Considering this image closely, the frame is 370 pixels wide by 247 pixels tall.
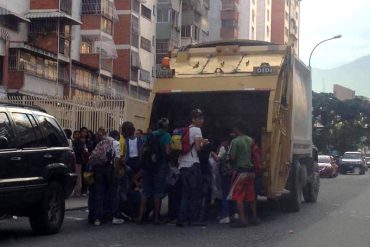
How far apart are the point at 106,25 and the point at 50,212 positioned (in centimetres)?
3477

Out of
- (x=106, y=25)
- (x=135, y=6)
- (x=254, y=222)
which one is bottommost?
(x=254, y=222)

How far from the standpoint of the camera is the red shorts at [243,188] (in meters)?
12.5

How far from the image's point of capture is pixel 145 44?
174 ft

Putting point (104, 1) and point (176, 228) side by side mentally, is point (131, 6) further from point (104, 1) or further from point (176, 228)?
point (176, 228)

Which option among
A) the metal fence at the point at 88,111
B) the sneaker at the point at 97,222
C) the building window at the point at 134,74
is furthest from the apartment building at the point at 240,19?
the sneaker at the point at 97,222

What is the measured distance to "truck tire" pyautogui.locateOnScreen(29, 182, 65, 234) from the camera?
10.8 metres

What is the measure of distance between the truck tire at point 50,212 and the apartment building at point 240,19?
6098 centimetres

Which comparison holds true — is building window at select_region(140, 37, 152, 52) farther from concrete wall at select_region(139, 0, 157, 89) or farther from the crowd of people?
the crowd of people

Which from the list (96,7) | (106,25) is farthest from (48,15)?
(106,25)

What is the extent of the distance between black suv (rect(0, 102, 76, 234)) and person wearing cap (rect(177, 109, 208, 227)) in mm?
1934

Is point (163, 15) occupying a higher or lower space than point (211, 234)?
higher

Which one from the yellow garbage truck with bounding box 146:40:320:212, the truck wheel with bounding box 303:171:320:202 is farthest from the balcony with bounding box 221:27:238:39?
the yellow garbage truck with bounding box 146:40:320:212

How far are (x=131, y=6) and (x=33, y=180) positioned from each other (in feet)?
131

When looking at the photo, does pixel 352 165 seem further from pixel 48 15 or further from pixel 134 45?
pixel 48 15
